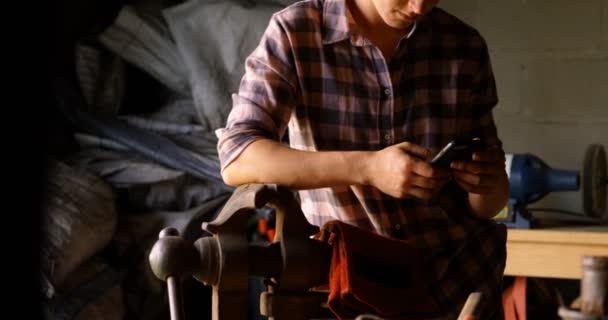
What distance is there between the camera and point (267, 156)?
53.6 inches

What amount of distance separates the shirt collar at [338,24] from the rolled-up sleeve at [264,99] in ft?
0.23

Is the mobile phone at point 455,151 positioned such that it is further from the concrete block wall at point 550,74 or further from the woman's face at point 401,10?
the concrete block wall at point 550,74

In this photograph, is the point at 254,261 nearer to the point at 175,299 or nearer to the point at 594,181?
the point at 175,299

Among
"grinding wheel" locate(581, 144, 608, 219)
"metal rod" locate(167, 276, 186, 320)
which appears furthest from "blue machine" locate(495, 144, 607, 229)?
"metal rod" locate(167, 276, 186, 320)

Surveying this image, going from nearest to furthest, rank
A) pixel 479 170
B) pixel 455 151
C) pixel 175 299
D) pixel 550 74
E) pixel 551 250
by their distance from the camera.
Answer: pixel 175 299 → pixel 455 151 → pixel 479 170 → pixel 551 250 → pixel 550 74

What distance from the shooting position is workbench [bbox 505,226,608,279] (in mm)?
2312

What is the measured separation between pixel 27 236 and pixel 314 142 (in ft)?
3.02

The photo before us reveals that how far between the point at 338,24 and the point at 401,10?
4.5 inches

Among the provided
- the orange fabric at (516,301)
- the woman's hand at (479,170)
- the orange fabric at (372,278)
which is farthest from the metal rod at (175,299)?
the orange fabric at (516,301)

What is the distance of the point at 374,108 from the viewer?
1.50 m

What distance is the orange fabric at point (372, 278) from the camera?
1226mm

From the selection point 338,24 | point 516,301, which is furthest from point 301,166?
point 516,301

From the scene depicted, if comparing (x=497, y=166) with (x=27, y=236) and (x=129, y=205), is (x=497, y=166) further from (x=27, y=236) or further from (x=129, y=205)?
(x=129, y=205)

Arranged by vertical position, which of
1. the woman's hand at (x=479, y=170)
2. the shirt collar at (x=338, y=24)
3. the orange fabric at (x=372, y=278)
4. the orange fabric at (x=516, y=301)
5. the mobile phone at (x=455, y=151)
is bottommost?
the orange fabric at (x=516, y=301)
